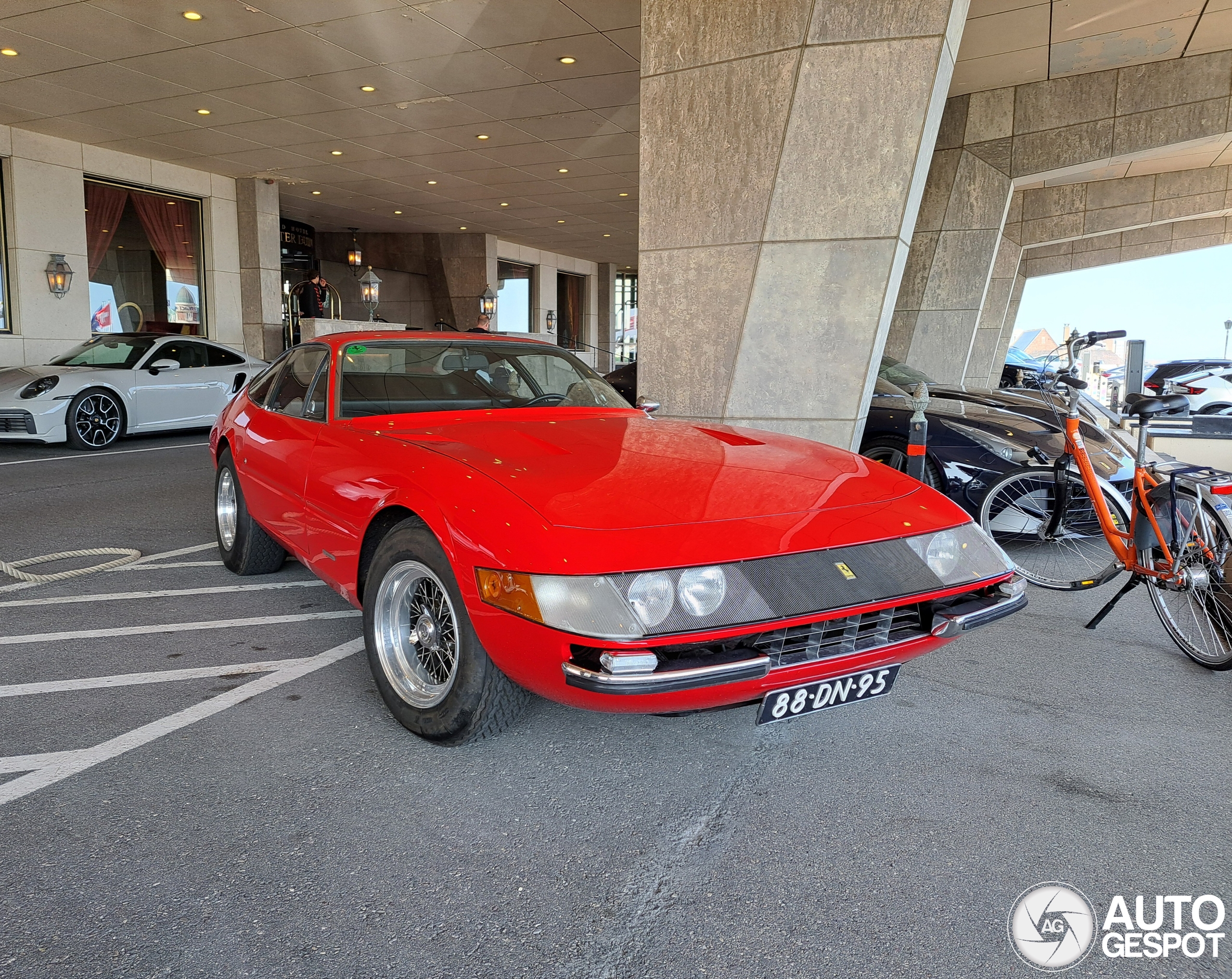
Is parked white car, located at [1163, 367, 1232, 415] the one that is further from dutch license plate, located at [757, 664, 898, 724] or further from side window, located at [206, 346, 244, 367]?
side window, located at [206, 346, 244, 367]

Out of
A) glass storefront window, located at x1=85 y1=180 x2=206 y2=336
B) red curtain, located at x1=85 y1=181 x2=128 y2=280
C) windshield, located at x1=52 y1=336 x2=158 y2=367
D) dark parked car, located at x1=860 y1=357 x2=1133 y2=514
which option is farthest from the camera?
glass storefront window, located at x1=85 y1=180 x2=206 y2=336

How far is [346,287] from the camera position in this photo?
26.8m

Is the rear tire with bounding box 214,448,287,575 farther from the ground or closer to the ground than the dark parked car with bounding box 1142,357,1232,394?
closer to the ground

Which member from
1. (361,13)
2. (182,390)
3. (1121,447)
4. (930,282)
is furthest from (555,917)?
(930,282)

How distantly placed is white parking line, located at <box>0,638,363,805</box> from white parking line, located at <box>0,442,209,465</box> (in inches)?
232

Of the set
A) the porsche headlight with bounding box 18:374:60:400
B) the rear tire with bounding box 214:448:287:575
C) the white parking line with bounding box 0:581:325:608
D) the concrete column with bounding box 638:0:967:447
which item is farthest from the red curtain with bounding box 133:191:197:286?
the white parking line with bounding box 0:581:325:608

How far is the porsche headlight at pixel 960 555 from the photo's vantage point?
7.77ft

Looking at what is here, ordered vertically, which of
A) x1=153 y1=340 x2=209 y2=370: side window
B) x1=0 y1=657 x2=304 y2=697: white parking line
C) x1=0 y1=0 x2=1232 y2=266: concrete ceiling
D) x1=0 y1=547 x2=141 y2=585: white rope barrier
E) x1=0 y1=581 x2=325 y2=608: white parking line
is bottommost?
x1=0 y1=657 x2=304 y2=697: white parking line

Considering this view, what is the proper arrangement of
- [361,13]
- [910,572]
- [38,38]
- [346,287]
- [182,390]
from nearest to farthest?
[910,572] < [361,13] < [38,38] < [182,390] < [346,287]

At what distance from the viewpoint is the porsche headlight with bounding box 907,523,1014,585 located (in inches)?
93.2

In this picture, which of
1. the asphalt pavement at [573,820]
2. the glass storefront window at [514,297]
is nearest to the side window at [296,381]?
the asphalt pavement at [573,820]

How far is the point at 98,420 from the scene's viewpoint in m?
9.87

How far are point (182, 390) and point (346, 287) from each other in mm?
17015

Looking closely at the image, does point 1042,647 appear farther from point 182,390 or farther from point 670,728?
point 182,390
